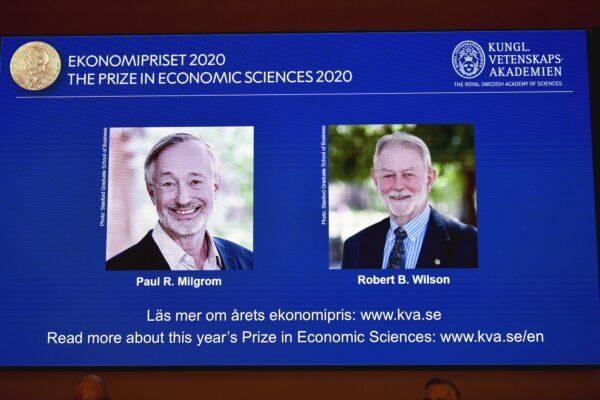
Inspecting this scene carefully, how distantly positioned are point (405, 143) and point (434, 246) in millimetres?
539

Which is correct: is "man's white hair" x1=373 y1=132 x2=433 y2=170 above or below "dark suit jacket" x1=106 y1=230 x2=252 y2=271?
above

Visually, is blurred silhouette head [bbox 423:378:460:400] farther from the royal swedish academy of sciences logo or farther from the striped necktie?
the royal swedish academy of sciences logo

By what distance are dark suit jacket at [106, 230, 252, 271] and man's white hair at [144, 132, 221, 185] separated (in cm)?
34

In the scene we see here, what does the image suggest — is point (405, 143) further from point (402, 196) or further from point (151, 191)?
point (151, 191)

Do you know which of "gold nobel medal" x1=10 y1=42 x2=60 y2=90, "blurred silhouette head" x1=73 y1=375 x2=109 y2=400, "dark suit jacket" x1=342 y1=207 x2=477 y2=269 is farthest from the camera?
"gold nobel medal" x1=10 y1=42 x2=60 y2=90

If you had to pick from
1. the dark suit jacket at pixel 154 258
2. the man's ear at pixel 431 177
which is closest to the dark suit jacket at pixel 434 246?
the man's ear at pixel 431 177

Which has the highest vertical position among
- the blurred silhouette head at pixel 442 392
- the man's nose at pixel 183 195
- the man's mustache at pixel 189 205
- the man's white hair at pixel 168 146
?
the man's white hair at pixel 168 146

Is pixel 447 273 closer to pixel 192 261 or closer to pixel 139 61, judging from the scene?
pixel 192 261

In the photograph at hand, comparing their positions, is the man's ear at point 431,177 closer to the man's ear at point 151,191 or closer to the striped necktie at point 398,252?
the striped necktie at point 398,252

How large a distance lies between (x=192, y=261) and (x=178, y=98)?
84cm

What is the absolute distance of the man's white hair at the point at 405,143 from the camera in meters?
3.33

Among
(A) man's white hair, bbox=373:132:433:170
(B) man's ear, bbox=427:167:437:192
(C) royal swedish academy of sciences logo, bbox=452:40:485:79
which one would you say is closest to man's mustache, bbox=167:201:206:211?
(A) man's white hair, bbox=373:132:433:170

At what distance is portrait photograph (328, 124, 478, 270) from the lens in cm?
328

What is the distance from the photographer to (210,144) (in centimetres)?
335
